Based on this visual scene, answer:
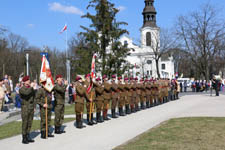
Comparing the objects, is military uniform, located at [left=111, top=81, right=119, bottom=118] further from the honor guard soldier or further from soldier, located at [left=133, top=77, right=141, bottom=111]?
soldier, located at [left=133, top=77, right=141, bottom=111]

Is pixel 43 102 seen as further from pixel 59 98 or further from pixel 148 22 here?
pixel 148 22

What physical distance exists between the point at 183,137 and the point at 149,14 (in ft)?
213

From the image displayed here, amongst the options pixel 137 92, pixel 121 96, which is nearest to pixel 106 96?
pixel 121 96

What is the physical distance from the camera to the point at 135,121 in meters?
12.4

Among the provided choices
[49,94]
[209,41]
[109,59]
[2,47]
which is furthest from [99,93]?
[2,47]

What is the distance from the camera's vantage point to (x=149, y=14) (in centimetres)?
7106

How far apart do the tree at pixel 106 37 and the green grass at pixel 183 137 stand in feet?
53.2

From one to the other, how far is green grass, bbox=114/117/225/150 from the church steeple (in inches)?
2408

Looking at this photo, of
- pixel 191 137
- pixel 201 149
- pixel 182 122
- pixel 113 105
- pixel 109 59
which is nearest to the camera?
pixel 201 149

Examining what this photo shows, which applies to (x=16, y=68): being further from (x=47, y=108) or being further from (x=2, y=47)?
(x=47, y=108)

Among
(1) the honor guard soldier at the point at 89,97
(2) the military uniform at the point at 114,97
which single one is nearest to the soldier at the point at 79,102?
(1) the honor guard soldier at the point at 89,97

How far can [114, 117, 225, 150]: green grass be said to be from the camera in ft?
24.7

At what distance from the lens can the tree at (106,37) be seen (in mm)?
27125

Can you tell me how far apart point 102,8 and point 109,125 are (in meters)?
18.0
